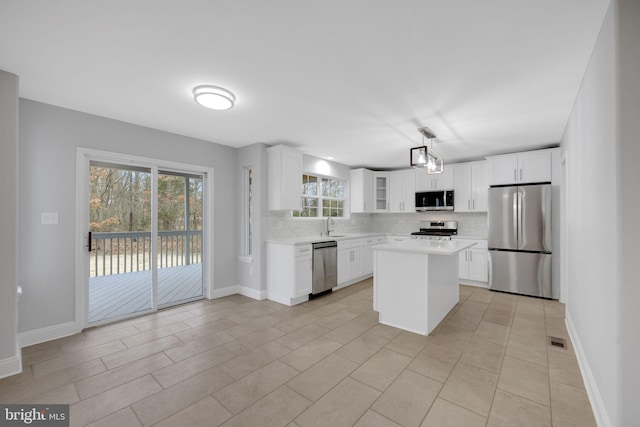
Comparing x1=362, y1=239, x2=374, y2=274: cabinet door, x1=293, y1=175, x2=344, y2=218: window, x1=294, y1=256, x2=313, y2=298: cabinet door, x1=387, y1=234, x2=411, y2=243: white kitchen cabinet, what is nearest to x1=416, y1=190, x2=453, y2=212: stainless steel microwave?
x1=387, y1=234, x2=411, y2=243: white kitchen cabinet

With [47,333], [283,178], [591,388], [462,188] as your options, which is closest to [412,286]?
[591,388]

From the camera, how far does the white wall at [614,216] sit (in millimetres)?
1365

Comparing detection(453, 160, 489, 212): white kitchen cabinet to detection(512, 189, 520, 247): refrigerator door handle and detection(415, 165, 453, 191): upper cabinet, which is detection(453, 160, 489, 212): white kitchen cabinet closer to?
detection(415, 165, 453, 191): upper cabinet

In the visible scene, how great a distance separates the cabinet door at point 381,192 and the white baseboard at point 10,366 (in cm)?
604

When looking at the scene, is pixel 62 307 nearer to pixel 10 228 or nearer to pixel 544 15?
pixel 10 228

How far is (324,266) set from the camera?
4652 millimetres

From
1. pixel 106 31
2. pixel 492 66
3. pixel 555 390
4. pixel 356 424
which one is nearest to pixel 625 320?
pixel 555 390

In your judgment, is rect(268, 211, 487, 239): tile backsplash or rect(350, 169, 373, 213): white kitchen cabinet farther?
rect(350, 169, 373, 213): white kitchen cabinet

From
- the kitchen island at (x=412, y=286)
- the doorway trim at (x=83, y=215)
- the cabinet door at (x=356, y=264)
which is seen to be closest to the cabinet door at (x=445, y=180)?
the cabinet door at (x=356, y=264)

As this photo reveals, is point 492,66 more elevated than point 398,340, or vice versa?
point 492,66

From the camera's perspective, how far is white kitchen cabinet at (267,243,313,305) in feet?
13.5

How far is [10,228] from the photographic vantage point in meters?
2.30

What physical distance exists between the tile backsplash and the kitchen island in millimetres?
1987

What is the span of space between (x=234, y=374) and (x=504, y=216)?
4900 millimetres
